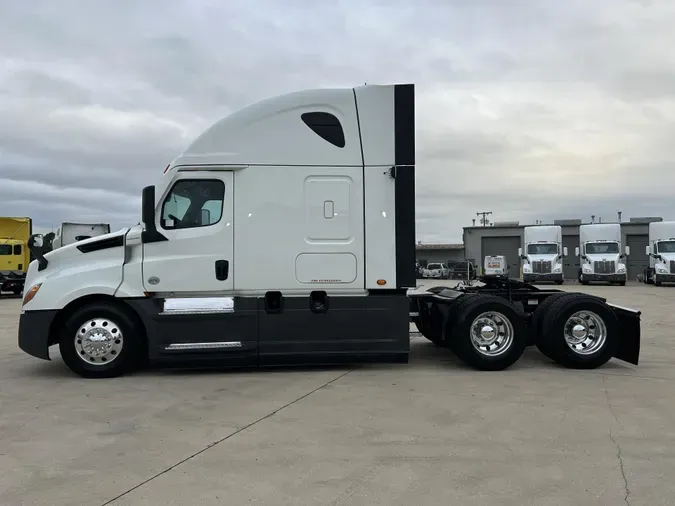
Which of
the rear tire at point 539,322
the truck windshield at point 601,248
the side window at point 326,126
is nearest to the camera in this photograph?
the side window at point 326,126

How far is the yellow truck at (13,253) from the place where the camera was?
23.8 meters

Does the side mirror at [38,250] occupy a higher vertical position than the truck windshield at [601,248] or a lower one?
lower

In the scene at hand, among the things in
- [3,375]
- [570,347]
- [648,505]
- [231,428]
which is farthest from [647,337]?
[3,375]

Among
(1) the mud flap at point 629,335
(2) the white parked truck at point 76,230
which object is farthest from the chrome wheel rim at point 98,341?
(2) the white parked truck at point 76,230

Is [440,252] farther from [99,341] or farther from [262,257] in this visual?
[99,341]

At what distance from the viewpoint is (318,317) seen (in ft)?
23.3

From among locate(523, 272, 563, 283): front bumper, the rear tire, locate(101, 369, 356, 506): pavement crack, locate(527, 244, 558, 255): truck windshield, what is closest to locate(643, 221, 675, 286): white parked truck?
locate(523, 272, 563, 283): front bumper

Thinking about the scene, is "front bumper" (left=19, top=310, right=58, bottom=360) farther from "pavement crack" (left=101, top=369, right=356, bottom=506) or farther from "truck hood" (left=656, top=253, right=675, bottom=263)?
"truck hood" (left=656, top=253, right=675, bottom=263)

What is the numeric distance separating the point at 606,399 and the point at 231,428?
4.03 metres

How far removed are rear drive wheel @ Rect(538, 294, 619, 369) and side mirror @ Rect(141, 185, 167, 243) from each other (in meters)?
5.38

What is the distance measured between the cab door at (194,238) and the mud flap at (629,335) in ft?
17.8

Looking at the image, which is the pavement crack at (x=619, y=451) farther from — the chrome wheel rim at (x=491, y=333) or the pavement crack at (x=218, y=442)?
the pavement crack at (x=218, y=442)

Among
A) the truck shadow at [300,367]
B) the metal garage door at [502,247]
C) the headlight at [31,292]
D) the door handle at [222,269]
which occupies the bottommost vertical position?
the truck shadow at [300,367]

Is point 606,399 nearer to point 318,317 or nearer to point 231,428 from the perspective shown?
point 318,317
